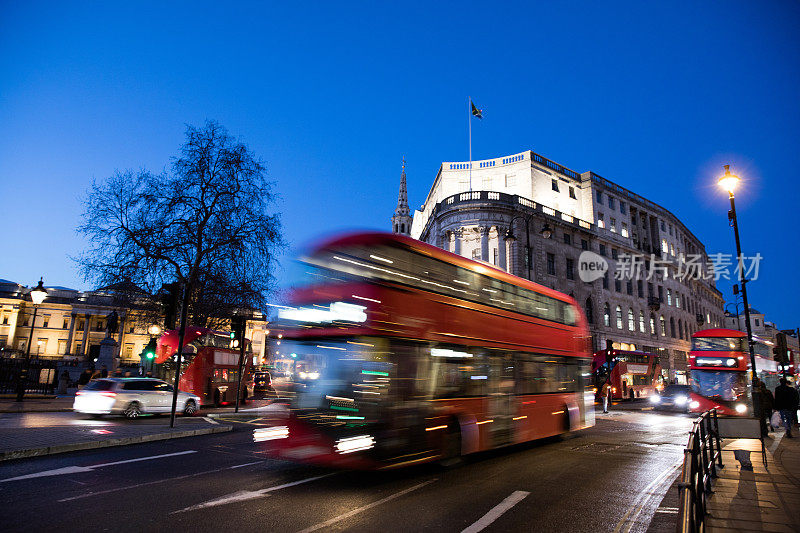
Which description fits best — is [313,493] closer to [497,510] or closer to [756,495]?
[497,510]

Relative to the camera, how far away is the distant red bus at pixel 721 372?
21.5 metres

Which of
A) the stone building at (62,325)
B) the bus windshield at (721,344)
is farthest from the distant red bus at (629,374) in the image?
the stone building at (62,325)

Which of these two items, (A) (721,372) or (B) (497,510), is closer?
(B) (497,510)

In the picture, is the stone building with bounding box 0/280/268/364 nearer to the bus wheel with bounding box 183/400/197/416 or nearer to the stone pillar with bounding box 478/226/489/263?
the stone pillar with bounding box 478/226/489/263

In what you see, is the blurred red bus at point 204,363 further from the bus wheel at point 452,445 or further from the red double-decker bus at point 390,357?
the bus wheel at point 452,445

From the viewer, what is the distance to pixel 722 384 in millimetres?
21703

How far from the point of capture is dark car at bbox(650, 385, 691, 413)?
28.1m

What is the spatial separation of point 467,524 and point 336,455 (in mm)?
2782

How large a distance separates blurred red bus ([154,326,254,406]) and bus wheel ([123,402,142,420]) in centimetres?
435

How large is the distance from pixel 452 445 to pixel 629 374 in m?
34.5

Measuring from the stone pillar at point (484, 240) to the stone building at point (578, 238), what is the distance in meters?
Result: 0.09

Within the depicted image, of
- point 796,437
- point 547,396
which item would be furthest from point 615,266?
point 547,396

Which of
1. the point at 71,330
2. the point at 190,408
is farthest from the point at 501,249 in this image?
the point at 71,330

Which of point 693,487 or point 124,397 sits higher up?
point 693,487
